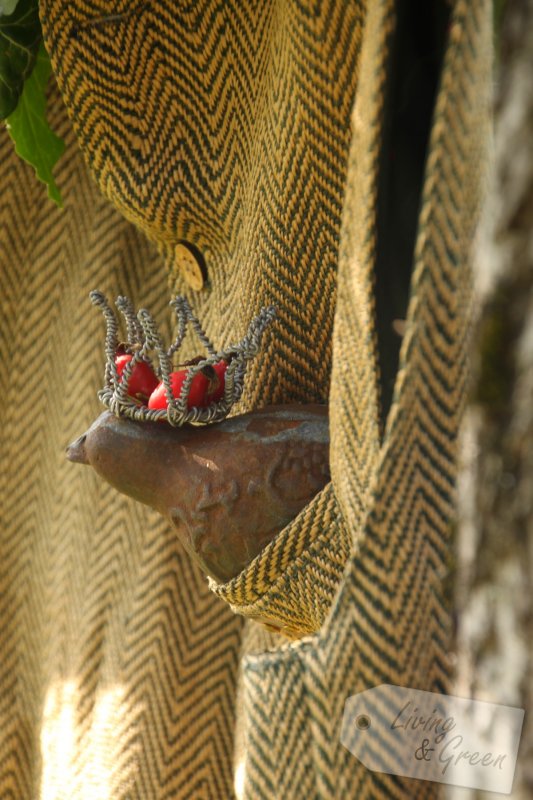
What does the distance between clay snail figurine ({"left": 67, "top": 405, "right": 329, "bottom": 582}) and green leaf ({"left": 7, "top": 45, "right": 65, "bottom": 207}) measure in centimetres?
33

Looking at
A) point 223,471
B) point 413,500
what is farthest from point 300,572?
point 413,500

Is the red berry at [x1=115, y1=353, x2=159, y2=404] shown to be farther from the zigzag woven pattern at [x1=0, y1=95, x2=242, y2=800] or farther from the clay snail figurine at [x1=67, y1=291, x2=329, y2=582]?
the zigzag woven pattern at [x1=0, y1=95, x2=242, y2=800]

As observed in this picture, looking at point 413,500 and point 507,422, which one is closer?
point 507,422

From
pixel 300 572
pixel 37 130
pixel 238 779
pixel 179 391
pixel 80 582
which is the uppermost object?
pixel 37 130

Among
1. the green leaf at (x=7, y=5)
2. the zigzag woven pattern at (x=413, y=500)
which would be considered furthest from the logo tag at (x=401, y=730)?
the green leaf at (x=7, y=5)

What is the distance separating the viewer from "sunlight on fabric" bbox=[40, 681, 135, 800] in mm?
996

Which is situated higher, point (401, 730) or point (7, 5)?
point (7, 5)

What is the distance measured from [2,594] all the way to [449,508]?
2.56ft

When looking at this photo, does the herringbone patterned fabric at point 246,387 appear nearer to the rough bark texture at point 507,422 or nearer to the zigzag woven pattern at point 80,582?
the zigzag woven pattern at point 80,582

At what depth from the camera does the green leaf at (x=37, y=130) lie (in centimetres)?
91

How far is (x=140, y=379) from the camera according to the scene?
2.19 ft

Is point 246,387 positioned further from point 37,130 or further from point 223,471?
point 37,130

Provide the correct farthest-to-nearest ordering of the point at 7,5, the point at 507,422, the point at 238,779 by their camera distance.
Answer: the point at 238,779 → the point at 7,5 → the point at 507,422

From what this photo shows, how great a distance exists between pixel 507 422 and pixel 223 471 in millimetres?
397
